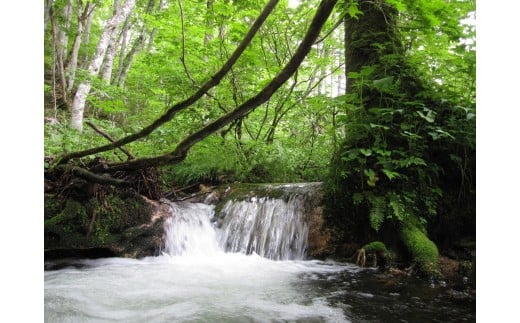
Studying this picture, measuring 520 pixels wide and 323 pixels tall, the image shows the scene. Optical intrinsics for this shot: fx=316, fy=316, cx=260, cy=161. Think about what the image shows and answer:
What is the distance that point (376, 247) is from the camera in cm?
397

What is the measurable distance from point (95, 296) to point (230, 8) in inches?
192

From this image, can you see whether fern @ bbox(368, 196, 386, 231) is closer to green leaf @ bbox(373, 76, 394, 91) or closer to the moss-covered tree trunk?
the moss-covered tree trunk

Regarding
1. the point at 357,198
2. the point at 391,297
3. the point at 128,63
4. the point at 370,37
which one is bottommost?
the point at 391,297

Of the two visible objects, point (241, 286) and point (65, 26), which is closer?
point (241, 286)

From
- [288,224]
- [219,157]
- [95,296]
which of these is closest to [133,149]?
[219,157]

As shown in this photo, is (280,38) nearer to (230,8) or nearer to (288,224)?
(230,8)

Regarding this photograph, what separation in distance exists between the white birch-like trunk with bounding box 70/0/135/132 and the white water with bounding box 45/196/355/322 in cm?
390

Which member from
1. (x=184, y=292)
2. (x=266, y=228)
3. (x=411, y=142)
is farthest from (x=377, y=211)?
(x=184, y=292)

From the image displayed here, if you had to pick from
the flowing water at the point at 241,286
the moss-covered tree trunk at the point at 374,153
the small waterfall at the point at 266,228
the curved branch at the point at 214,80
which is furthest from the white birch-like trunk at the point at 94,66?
the moss-covered tree trunk at the point at 374,153

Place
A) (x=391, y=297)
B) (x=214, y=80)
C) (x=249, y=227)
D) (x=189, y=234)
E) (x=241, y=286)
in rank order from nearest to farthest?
(x=214, y=80), (x=391, y=297), (x=241, y=286), (x=189, y=234), (x=249, y=227)

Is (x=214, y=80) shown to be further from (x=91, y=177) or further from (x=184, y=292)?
(x=91, y=177)

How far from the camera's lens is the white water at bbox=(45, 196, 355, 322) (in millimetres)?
2648

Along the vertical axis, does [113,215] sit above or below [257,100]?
below

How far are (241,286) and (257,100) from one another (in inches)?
80.9
